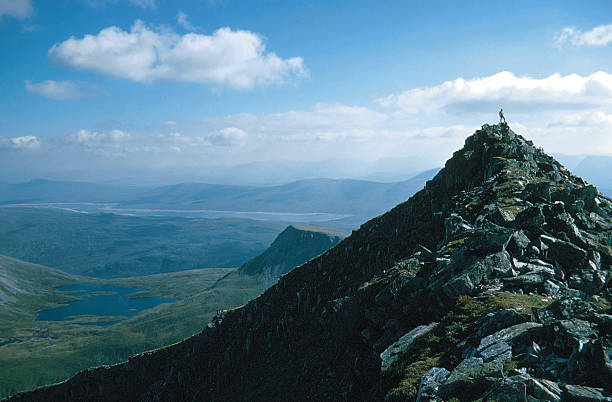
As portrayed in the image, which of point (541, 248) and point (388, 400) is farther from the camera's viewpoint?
point (541, 248)

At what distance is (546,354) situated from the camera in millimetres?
15547

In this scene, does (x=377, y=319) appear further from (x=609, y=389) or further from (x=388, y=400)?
(x=609, y=389)

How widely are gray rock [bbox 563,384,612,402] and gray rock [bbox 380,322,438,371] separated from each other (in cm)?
936

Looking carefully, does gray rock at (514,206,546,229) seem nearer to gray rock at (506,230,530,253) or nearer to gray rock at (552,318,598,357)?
gray rock at (506,230,530,253)

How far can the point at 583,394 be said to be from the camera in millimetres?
12461

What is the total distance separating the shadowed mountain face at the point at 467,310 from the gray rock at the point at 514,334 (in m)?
0.05

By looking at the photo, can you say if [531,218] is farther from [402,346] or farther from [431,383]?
[431,383]

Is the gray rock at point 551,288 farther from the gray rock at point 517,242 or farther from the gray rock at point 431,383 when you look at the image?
the gray rock at point 431,383

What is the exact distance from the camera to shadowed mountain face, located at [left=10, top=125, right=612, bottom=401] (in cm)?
1543

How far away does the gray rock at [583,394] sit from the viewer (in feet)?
40.6

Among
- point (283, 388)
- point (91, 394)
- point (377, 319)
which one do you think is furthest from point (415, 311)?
point (91, 394)

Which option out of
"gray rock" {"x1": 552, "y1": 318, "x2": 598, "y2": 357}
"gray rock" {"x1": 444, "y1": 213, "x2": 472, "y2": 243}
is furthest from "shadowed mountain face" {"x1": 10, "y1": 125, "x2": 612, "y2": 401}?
"gray rock" {"x1": 444, "y1": 213, "x2": 472, "y2": 243}

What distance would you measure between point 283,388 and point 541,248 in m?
32.3

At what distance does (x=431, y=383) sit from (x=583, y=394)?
6.02 metres
